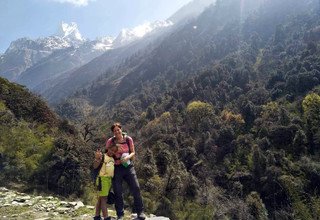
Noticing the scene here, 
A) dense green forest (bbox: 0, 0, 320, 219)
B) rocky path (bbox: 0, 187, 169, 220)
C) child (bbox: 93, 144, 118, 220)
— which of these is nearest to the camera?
child (bbox: 93, 144, 118, 220)

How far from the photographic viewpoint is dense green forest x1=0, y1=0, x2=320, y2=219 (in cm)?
2795

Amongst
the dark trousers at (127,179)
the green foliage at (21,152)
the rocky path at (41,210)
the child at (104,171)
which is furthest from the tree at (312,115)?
the child at (104,171)

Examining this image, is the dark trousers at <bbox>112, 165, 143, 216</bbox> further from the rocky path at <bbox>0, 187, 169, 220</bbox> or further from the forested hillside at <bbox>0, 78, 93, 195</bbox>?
the forested hillside at <bbox>0, 78, 93, 195</bbox>

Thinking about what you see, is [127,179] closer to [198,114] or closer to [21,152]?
[21,152]

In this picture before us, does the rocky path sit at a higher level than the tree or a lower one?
lower

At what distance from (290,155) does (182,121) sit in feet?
145

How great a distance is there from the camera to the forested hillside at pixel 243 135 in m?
37.5

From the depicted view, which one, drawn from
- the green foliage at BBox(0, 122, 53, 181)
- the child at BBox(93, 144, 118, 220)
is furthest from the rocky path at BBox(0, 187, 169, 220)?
the green foliage at BBox(0, 122, 53, 181)

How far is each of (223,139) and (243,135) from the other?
4.65 m

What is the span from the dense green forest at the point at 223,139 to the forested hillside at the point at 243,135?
0.64ft

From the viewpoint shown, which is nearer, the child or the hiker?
the child

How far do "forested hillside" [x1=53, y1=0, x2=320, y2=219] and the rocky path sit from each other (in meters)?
6.56

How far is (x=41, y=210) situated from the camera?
12914mm

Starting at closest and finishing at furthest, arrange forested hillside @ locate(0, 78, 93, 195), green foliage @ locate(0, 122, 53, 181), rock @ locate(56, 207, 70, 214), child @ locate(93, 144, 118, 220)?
child @ locate(93, 144, 118, 220) → rock @ locate(56, 207, 70, 214) → green foliage @ locate(0, 122, 53, 181) → forested hillside @ locate(0, 78, 93, 195)
